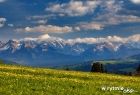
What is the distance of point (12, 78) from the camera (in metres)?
42.1

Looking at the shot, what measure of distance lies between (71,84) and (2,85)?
7.84 meters

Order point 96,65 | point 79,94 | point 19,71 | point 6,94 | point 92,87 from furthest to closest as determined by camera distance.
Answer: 1. point 96,65
2. point 19,71
3. point 92,87
4. point 79,94
5. point 6,94

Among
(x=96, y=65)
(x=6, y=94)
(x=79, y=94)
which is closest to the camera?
(x=6, y=94)

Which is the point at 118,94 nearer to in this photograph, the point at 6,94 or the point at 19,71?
the point at 6,94

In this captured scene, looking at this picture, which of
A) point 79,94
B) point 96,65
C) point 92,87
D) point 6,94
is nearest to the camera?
point 6,94

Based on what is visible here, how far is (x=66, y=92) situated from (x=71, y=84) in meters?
5.68

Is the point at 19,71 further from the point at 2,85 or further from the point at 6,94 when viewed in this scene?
the point at 6,94

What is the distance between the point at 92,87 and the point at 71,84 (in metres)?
2.32

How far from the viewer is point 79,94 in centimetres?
3456

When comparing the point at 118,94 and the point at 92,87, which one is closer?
the point at 118,94

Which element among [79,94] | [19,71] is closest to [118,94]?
[79,94]

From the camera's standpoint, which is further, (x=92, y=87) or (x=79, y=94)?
(x=92, y=87)

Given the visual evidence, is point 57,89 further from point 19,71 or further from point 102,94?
point 19,71

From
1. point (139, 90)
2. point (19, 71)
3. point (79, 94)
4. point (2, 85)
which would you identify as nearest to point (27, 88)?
point (2, 85)
